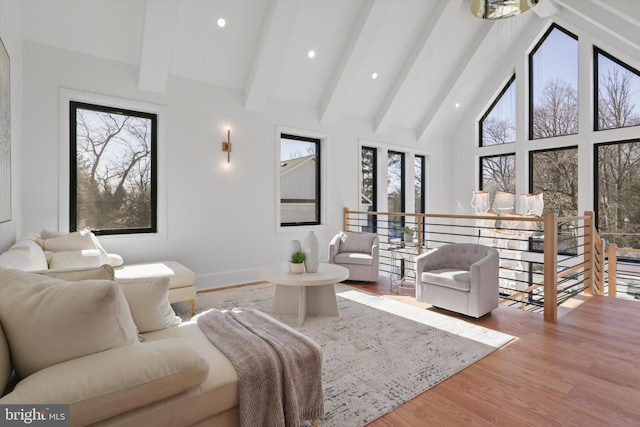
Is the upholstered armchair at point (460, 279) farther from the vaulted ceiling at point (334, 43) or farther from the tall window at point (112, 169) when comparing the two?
the tall window at point (112, 169)

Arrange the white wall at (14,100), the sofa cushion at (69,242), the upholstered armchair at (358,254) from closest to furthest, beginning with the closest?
the white wall at (14,100)
the sofa cushion at (69,242)
the upholstered armchair at (358,254)

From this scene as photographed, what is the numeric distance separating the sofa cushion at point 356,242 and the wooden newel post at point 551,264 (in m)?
2.28

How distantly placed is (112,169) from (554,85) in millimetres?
7337

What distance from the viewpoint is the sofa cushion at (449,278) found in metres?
3.45

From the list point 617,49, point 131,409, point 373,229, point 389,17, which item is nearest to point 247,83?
point 389,17

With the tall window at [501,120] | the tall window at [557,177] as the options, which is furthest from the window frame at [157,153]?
the tall window at [557,177]

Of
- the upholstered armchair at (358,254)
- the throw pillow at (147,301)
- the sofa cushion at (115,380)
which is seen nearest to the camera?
the sofa cushion at (115,380)

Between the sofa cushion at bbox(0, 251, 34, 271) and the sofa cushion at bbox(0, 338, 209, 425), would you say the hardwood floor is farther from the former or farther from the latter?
the sofa cushion at bbox(0, 251, 34, 271)

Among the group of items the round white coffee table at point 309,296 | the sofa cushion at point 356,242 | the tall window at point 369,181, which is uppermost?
the tall window at point 369,181

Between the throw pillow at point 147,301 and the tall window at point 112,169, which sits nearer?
the throw pillow at point 147,301

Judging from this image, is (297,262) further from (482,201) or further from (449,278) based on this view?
(482,201)

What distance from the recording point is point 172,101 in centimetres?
439

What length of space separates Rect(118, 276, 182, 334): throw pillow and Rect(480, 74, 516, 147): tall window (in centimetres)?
715

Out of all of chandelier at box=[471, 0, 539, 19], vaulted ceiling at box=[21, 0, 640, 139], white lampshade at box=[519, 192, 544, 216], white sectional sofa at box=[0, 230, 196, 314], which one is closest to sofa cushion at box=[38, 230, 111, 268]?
white sectional sofa at box=[0, 230, 196, 314]
